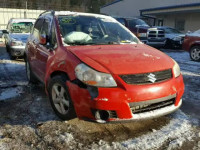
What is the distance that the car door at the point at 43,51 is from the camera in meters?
3.93

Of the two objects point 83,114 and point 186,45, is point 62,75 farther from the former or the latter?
point 186,45

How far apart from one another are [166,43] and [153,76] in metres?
11.6

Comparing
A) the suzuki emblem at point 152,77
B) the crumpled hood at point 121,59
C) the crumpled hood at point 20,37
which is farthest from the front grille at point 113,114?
the crumpled hood at point 20,37

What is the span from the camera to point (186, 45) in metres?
9.66

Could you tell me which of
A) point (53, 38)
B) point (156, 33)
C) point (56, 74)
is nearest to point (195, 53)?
point (156, 33)

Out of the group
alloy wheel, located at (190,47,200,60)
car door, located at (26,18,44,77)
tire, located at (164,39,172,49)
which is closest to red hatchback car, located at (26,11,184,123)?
car door, located at (26,18,44,77)

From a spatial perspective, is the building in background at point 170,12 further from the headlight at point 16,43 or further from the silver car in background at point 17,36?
the headlight at point 16,43

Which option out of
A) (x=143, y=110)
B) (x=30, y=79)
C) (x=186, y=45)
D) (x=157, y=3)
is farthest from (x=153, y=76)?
(x=157, y=3)

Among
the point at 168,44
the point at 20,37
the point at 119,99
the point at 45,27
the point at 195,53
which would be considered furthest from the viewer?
the point at 168,44

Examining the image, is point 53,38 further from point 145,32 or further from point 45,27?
point 145,32

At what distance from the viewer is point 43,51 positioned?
4129 millimetres

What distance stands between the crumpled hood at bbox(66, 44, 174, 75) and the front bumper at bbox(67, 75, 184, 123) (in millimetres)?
245

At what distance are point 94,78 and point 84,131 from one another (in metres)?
0.88

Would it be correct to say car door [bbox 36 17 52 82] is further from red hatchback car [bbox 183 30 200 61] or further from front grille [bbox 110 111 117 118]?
red hatchback car [bbox 183 30 200 61]
